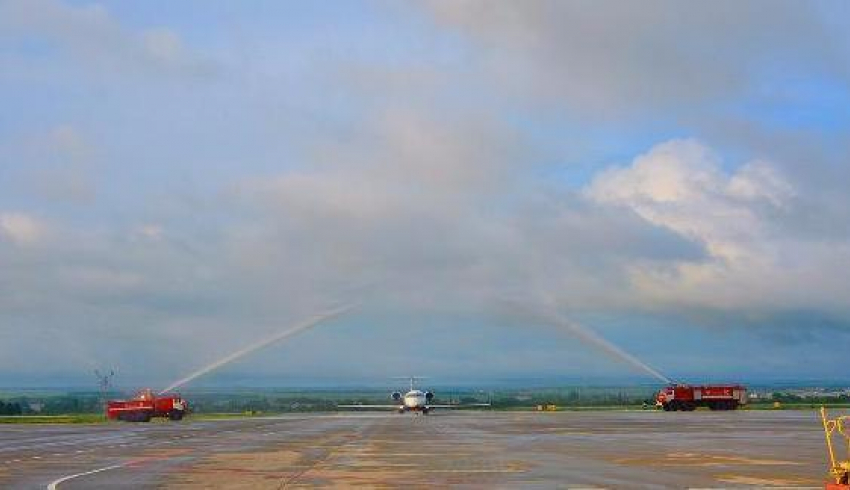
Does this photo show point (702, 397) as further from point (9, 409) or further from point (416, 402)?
point (9, 409)

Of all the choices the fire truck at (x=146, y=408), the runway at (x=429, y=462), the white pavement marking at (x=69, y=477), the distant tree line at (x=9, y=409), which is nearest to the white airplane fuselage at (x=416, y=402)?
the fire truck at (x=146, y=408)

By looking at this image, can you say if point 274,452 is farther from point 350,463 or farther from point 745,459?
point 745,459

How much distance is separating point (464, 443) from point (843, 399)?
133746mm

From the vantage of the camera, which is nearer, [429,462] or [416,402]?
[429,462]

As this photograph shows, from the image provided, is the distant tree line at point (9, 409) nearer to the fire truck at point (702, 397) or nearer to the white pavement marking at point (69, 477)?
the fire truck at point (702, 397)

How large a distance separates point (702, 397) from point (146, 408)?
60.6m

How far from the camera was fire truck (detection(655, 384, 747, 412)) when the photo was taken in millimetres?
111062

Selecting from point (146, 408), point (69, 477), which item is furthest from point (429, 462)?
point (146, 408)

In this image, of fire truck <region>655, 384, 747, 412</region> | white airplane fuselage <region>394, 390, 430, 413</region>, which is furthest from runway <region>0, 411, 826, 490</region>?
white airplane fuselage <region>394, 390, 430, 413</region>

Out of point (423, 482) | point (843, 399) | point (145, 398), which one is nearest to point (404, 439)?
point (423, 482)

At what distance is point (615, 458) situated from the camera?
36219 mm

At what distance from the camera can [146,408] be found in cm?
9925

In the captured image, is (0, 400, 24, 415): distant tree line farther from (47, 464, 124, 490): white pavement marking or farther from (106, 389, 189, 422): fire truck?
(47, 464, 124, 490): white pavement marking

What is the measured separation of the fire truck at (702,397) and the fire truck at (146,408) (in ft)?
176
